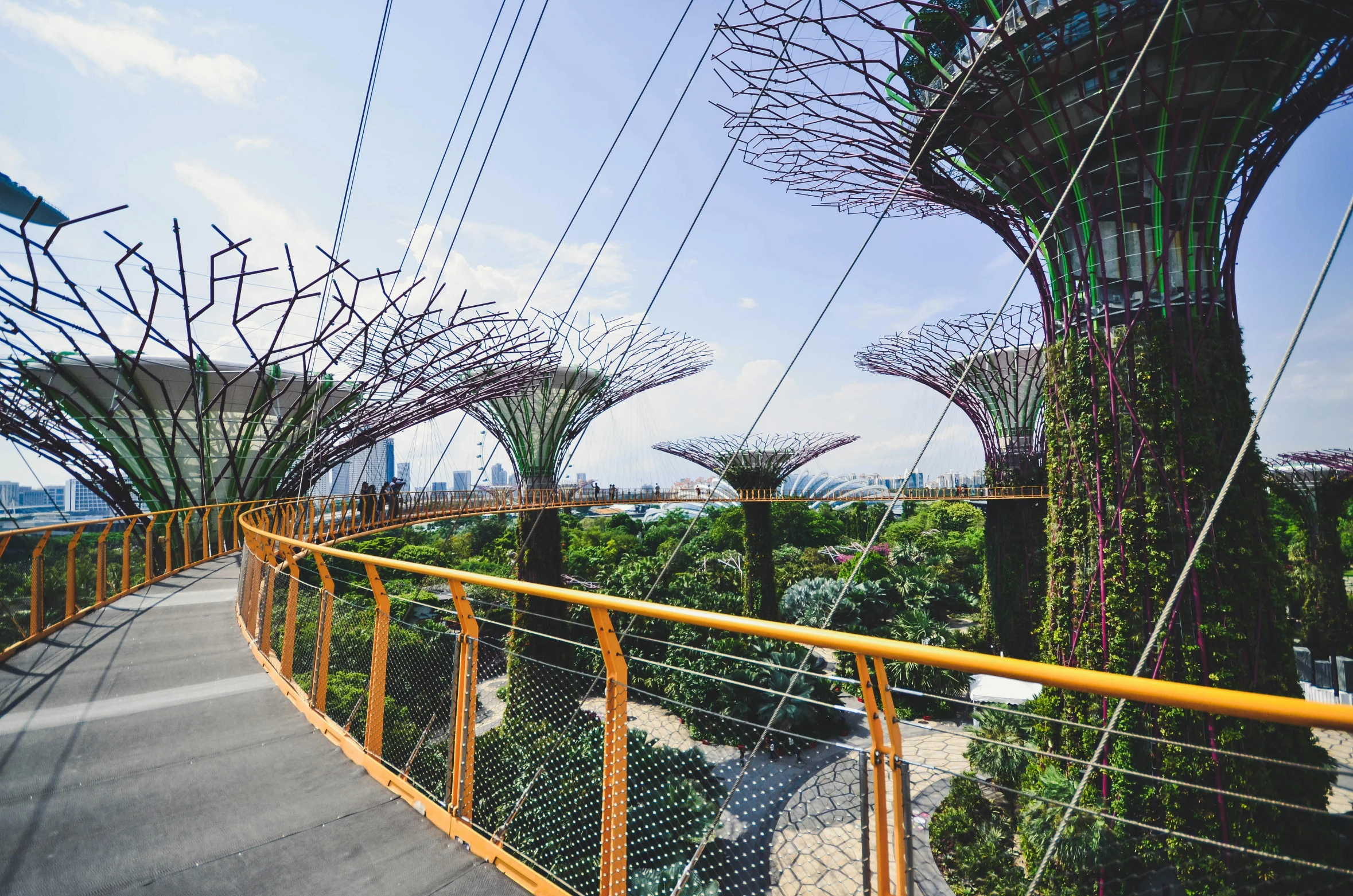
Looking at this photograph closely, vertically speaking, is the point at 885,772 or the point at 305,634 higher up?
the point at 885,772

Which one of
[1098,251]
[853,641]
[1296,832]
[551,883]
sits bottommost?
[1296,832]

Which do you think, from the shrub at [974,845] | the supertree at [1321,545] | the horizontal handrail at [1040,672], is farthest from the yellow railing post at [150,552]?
the supertree at [1321,545]

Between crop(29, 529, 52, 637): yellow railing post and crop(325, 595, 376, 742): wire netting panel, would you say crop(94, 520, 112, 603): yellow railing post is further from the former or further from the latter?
crop(325, 595, 376, 742): wire netting panel

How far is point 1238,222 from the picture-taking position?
8172 millimetres

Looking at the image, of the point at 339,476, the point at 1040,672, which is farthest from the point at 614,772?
the point at 339,476

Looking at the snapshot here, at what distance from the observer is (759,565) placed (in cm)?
2334

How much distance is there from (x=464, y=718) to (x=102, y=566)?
781 centimetres

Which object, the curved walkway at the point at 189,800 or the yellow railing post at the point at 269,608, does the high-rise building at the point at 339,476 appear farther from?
the curved walkway at the point at 189,800

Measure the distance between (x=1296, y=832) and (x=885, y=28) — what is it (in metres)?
9.26

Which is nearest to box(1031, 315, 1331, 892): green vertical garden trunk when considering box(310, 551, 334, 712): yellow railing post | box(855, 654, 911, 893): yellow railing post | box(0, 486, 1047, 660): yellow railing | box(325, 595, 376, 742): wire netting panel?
box(0, 486, 1047, 660): yellow railing

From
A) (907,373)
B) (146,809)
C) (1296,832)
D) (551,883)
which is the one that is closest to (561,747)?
(551,883)

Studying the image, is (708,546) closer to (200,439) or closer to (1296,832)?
(200,439)

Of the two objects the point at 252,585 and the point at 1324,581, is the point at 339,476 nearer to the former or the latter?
the point at 252,585

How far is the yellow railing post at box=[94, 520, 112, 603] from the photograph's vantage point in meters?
7.97
